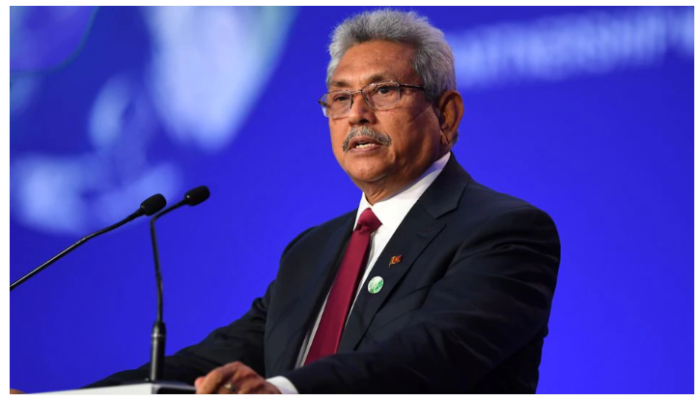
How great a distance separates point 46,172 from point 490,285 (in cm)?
218

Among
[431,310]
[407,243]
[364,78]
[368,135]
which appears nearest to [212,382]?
[431,310]

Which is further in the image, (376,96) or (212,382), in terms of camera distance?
(376,96)

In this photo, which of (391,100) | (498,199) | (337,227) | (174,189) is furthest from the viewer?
(174,189)

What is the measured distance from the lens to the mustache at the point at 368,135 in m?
2.66

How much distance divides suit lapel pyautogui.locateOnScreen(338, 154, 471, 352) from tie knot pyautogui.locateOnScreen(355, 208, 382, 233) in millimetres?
104

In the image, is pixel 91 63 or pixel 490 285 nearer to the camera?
pixel 490 285

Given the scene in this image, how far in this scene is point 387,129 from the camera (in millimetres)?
2666

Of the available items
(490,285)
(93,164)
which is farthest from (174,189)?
(490,285)

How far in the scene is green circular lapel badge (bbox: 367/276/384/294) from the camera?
234 cm

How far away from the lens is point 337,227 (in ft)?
9.39

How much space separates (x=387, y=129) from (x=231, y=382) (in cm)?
114

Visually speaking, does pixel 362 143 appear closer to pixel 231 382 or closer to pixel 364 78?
pixel 364 78
